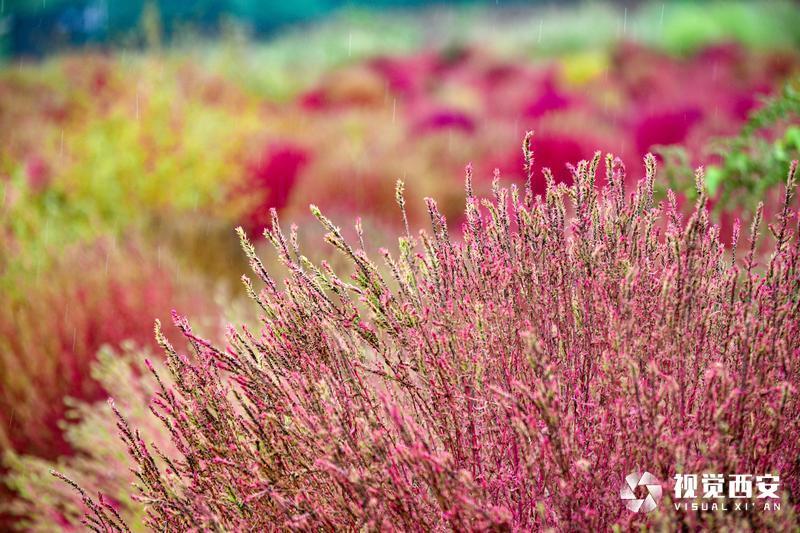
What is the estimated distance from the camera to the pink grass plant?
1.29m

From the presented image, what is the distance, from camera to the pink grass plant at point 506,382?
4.24ft

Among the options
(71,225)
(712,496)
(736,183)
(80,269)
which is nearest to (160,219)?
(71,225)

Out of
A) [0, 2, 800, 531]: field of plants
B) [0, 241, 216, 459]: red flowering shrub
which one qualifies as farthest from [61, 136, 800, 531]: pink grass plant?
[0, 241, 216, 459]: red flowering shrub

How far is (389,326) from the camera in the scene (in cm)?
149

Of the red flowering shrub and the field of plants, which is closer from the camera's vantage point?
the field of plants

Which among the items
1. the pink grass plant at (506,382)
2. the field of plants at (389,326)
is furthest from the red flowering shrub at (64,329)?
the pink grass plant at (506,382)

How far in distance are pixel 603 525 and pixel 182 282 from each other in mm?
3269

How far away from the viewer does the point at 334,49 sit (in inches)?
932

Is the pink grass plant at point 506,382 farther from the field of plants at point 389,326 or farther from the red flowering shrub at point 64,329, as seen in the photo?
the red flowering shrub at point 64,329

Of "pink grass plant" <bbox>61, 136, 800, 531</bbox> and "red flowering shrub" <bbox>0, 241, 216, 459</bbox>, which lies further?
"red flowering shrub" <bbox>0, 241, 216, 459</bbox>

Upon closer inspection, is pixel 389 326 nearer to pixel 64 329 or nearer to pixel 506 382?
pixel 506 382

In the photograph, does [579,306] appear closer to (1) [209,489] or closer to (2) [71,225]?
(1) [209,489]

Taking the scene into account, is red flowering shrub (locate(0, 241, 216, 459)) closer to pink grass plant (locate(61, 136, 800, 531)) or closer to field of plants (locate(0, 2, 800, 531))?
field of plants (locate(0, 2, 800, 531))

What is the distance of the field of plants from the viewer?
1.33 metres
